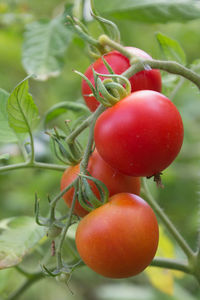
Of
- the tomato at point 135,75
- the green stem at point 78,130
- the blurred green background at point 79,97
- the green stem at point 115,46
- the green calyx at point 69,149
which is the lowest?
the blurred green background at point 79,97

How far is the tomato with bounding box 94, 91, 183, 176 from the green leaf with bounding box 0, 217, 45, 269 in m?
0.32

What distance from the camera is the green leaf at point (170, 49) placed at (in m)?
1.16

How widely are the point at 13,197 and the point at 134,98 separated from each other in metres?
1.57

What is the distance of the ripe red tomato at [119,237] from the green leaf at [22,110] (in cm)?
28

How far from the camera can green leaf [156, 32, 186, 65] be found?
3.80ft

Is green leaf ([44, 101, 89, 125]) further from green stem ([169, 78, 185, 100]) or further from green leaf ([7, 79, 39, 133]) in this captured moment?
green stem ([169, 78, 185, 100])

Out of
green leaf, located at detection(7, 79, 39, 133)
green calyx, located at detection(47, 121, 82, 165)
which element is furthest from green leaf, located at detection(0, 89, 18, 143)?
green calyx, located at detection(47, 121, 82, 165)

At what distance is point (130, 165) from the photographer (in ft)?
2.42

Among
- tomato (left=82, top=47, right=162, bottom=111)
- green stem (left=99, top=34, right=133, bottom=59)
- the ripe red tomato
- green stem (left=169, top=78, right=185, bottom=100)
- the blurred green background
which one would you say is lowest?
the blurred green background

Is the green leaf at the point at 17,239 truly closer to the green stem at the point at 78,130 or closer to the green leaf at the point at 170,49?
the green stem at the point at 78,130

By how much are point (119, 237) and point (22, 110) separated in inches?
13.8

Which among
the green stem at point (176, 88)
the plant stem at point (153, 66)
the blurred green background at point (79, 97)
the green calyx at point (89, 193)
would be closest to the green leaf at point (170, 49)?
the green stem at point (176, 88)

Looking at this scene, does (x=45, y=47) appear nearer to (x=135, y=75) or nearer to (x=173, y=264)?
(x=135, y=75)

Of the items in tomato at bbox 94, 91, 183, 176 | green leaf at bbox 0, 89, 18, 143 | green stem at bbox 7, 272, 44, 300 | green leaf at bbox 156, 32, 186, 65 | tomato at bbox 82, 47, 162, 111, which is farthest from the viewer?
green stem at bbox 7, 272, 44, 300
